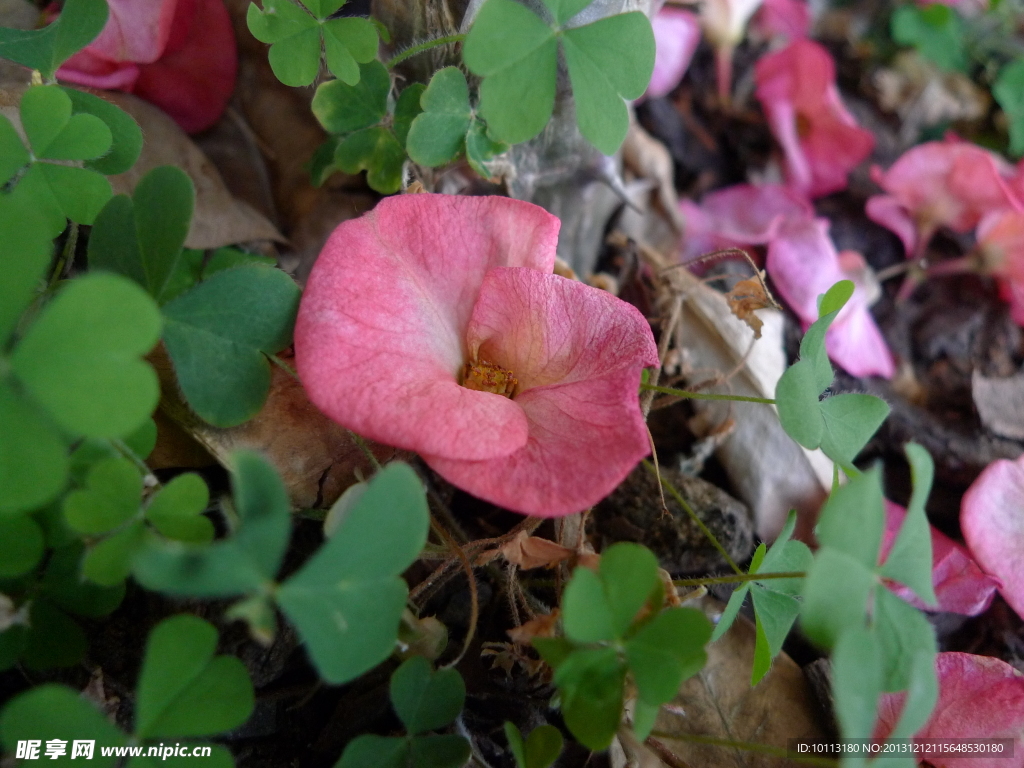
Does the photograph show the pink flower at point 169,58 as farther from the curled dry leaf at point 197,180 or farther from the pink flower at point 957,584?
the pink flower at point 957,584

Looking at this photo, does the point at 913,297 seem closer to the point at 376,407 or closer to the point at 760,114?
the point at 760,114

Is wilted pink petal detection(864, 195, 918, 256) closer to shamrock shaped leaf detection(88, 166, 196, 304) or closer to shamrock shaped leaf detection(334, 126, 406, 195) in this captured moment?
shamrock shaped leaf detection(334, 126, 406, 195)

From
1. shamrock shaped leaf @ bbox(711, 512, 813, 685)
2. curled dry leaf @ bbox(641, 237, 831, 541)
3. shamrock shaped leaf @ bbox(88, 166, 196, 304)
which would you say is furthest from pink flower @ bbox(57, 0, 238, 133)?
shamrock shaped leaf @ bbox(711, 512, 813, 685)

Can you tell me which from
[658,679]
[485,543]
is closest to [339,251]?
[485,543]

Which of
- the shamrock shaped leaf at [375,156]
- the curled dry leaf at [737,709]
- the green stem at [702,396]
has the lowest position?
the curled dry leaf at [737,709]

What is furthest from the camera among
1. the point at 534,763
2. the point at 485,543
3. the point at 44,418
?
the point at 485,543

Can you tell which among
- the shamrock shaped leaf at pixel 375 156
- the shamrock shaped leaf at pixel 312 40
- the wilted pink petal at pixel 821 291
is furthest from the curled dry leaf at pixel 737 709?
the shamrock shaped leaf at pixel 312 40
